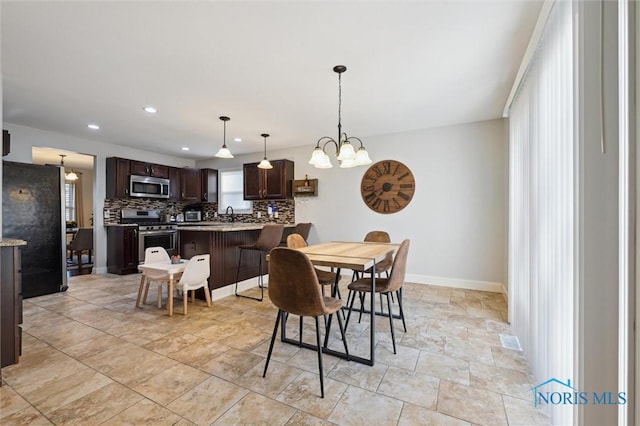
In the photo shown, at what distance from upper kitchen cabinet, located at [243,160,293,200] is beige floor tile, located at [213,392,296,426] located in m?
4.10

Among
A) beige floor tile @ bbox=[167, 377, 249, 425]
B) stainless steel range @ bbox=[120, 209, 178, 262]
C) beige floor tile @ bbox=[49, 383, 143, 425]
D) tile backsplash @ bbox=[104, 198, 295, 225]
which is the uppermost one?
tile backsplash @ bbox=[104, 198, 295, 225]

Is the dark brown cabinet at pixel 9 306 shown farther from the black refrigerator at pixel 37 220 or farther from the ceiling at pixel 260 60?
the black refrigerator at pixel 37 220

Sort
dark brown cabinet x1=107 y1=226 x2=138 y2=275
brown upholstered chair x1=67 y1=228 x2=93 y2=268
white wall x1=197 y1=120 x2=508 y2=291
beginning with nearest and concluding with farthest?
white wall x1=197 y1=120 x2=508 y2=291 → dark brown cabinet x1=107 y1=226 x2=138 y2=275 → brown upholstered chair x1=67 y1=228 x2=93 y2=268

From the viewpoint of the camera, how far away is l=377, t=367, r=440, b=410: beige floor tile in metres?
1.66

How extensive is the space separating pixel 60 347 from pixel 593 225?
374 centimetres

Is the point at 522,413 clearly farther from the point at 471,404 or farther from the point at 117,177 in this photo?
the point at 117,177

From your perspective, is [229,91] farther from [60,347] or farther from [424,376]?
[424,376]

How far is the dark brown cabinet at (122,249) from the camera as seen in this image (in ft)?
16.3

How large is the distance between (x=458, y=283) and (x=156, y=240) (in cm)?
566

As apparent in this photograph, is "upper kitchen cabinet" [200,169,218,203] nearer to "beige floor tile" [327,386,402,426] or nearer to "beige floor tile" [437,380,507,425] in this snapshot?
"beige floor tile" [327,386,402,426]

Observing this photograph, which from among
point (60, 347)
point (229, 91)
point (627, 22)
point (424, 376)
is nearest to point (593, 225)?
point (627, 22)

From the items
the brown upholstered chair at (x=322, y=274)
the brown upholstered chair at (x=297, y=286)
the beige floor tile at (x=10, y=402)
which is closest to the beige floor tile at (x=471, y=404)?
the brown upholstered chair at (x=297, y=286)

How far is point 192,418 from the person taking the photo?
4.91 feet

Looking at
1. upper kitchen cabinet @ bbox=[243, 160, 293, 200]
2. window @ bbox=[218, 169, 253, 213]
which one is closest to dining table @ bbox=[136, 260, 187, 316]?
upper kitchen cabinet @ bbox=[243, 160, 293, 200]
